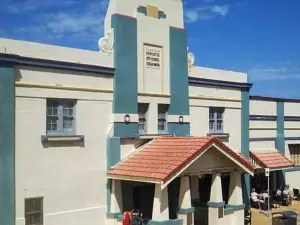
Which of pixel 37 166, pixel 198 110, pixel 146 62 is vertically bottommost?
pixel 37 166

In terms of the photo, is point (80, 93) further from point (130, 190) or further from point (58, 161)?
point (130, 190)

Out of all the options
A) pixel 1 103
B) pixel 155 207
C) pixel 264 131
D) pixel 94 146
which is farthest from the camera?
pixel 264 131

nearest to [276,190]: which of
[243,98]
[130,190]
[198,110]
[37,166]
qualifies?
[243,98]

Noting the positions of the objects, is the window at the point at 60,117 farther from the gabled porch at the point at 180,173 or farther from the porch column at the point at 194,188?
the porch column at the point at 194,188

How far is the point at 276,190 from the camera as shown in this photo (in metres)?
23.2

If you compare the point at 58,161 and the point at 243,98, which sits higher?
the point at 243,98

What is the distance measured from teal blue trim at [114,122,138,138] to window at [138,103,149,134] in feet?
1.85

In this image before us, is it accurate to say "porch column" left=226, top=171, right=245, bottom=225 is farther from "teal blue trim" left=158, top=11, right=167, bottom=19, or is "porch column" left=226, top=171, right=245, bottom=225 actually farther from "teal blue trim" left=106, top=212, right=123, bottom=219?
"teal blue trim" left=158, top=11, right=167, bottom=19

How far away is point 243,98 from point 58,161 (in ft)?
32.7

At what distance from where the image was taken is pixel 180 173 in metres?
13.7

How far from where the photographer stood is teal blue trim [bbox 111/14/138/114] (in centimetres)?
1553

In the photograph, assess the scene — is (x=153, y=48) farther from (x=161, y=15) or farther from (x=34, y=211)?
(x=34, y=211)

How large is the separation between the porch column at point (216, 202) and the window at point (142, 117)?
3.03 m

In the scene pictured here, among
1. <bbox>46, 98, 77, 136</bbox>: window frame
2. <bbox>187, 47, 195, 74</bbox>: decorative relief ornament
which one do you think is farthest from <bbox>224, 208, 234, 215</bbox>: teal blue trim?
<bbox>46, 98, 77, 136</bbox>: window frame
